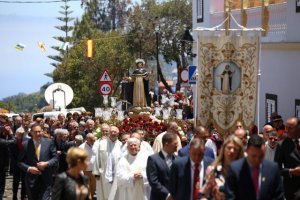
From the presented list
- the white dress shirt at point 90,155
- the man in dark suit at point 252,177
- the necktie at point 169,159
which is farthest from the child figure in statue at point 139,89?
the man in dark suit at point 252,177

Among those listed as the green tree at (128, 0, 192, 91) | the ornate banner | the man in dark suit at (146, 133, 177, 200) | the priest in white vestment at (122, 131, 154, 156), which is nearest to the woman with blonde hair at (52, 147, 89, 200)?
the man in dark suit at (146, 133, 177, 200)

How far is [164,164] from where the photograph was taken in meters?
14.8

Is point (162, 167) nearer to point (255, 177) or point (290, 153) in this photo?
point (290, 153)

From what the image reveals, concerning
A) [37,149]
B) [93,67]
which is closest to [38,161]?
[37,149]

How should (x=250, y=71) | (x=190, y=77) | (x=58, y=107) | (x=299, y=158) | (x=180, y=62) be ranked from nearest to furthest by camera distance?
(x=299, y=158) < (x=250, y=71) < (x=190, y=77) < (x=58, y=107) < (x=180, y=62)

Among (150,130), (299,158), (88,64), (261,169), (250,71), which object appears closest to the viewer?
(261,169)

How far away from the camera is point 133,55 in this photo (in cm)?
6969

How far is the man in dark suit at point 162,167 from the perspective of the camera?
47.5ft

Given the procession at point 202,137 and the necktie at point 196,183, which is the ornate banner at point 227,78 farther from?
the necktie at point 196,183

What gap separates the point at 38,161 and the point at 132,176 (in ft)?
8.38

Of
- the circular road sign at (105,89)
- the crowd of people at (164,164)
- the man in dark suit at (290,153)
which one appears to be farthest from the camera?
the circular road sign at (105,89)

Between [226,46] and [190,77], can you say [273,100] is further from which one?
[226,46]

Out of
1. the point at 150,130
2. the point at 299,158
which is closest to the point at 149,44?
the point at 150,130

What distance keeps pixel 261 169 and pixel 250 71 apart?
9259 mm
